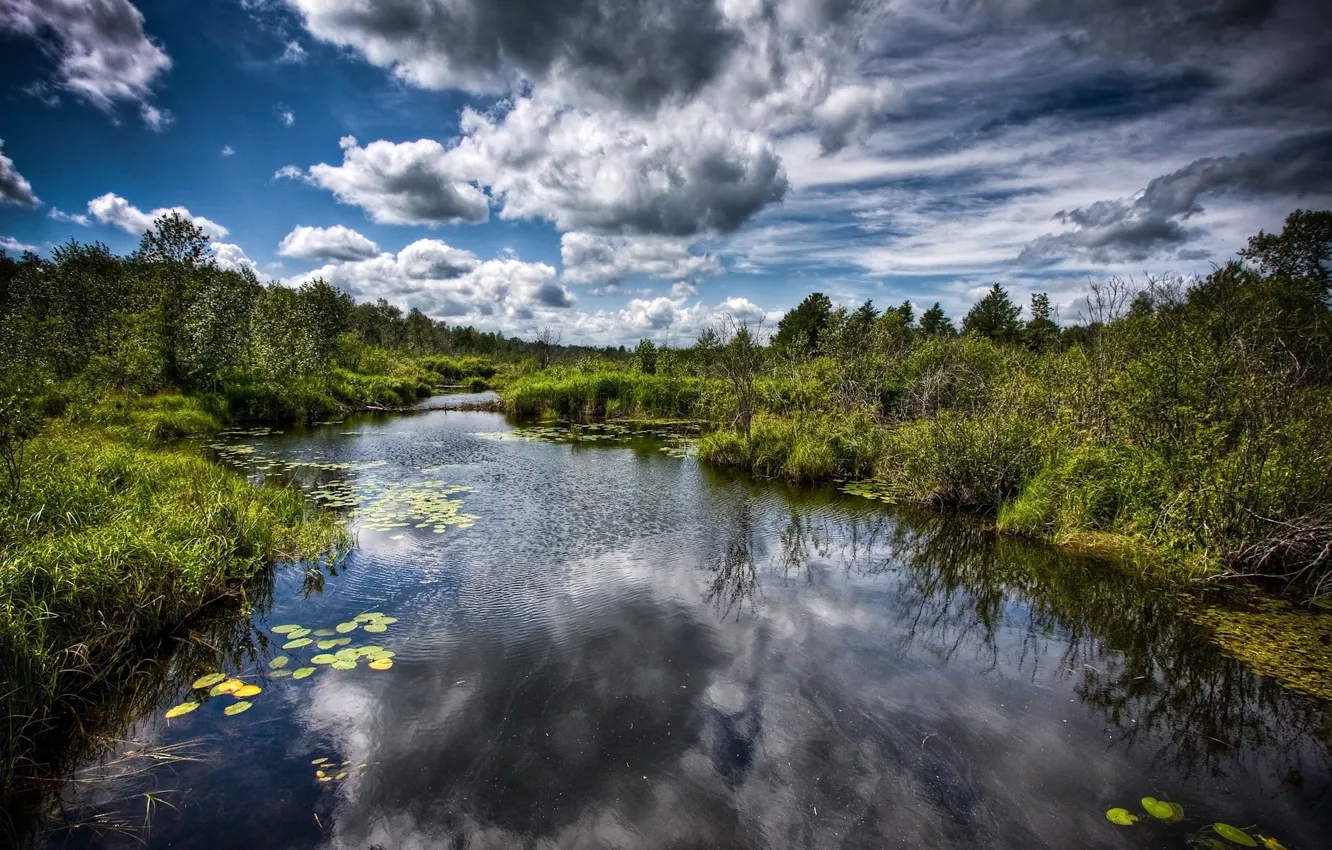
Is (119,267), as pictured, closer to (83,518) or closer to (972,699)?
(83,518)

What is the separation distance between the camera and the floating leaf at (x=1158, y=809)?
3.75m

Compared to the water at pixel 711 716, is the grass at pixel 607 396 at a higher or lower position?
higher

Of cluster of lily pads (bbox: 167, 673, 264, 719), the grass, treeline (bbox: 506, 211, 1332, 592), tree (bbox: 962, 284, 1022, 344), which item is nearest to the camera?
cluster of lily pads (bbox: 167, 673, 264, 719)

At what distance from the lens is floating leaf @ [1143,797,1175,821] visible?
3.75 metres

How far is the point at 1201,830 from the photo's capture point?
11.9ft

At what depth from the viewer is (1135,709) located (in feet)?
16.5

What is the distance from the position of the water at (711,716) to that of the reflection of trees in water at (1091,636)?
0.04 meters

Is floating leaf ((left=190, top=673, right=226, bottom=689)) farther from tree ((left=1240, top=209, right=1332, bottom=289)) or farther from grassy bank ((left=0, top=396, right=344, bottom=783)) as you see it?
tree ((left=1240, top=209, right=1332, bottom=289))

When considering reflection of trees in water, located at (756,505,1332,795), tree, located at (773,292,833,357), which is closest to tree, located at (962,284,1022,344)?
tree, located at (773,292,833,357)

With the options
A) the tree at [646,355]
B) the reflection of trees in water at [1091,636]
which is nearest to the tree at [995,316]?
the tree at [646,355]

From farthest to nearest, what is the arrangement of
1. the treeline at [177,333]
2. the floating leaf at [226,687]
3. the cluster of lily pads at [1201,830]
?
the treeline at [177,333]
the floating leaf at [226,687]
the cluster of lily pads at [1201,830]

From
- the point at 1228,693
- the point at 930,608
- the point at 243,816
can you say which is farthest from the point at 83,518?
the point at 1228,693

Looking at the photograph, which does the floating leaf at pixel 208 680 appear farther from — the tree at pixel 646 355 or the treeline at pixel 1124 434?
the tree at pixel 646 355

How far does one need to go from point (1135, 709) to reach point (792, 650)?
127 inches
